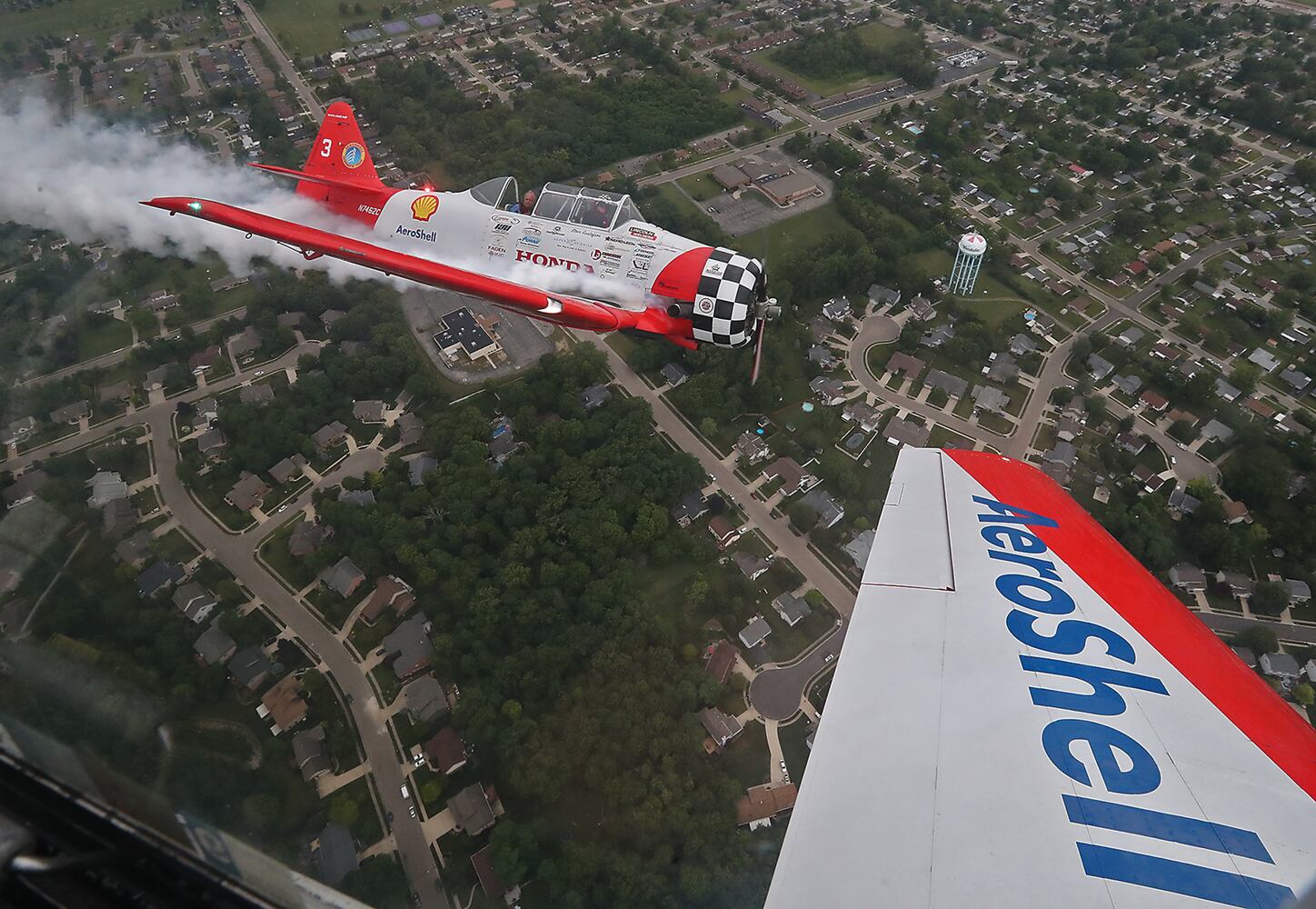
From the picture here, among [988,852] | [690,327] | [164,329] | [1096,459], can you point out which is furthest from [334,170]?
[1096,459]

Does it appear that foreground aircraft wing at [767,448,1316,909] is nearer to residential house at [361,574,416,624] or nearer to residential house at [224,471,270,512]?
residential house at [361,574,416,624]

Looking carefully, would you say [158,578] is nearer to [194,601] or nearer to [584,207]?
[194,601]

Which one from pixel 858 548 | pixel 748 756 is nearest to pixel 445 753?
pixel 748 756

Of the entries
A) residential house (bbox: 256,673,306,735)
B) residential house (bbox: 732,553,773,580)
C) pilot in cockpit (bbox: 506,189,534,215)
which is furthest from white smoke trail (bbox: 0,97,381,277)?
residential house (bbox: 732,553,773,580)

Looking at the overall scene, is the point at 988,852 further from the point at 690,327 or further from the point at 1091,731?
the point at 690,327

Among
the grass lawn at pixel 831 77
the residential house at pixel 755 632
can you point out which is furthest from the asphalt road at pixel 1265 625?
the grass lawn at pixel 831 77

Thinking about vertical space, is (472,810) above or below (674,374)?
below

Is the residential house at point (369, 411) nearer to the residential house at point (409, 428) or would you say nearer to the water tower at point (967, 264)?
the residential house at point (409, 428)
